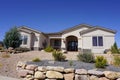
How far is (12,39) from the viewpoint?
22.5 metres

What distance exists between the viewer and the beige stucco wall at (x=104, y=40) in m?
22.8

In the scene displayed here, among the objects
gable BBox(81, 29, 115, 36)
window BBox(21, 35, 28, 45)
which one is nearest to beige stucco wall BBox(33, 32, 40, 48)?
window BBox(21, 35, 28, 45)

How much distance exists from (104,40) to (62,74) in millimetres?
16225

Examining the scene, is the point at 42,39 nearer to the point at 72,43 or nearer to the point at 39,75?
the point at 72,43

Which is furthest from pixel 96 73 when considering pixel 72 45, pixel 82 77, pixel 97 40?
pixel 72 45

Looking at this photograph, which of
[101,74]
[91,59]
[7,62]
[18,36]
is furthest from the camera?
[18,36]

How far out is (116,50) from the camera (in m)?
19.7

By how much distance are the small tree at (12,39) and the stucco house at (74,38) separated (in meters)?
3.31

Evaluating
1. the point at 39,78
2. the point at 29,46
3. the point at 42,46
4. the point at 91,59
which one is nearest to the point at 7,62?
the point at 39,78

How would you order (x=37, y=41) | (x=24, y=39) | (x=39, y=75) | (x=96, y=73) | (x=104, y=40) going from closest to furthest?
(x=96, y=73) < (x=39, y=75) < (x=104, y=40) < (x=24, y=39) < (x=37, y=41)

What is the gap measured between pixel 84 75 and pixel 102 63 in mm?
1835

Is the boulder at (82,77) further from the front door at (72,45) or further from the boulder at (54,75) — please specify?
the front door at (72,45)

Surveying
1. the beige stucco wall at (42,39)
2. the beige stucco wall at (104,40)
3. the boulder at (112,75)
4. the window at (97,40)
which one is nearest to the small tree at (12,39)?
the beige stucco wall at (42,39)

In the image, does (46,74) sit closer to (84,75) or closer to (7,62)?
(84,75)
